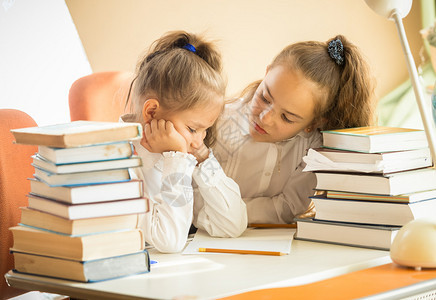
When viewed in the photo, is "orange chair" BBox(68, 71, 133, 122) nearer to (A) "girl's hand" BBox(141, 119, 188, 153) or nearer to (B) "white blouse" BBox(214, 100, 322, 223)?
(B) "white blouse" BBox(214, 100, 322, 223)

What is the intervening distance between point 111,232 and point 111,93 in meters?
0.97

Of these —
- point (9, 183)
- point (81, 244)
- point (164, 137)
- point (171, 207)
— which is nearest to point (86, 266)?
point (81, 244)

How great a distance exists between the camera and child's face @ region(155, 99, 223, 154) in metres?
1.51

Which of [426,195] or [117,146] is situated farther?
[426,195]

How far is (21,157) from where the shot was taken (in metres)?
1.64

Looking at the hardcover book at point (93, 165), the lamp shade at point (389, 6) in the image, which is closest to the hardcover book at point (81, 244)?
the hardcover book at point (93, 165)

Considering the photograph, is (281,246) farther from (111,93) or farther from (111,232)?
(111,93)

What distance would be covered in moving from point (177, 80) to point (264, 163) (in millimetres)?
439

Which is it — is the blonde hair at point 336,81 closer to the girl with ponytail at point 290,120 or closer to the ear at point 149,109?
the girl with ponytail at point 290,120

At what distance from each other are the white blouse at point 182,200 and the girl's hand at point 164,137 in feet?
0.07

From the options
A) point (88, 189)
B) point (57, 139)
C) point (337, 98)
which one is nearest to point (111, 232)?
point (88, 189)

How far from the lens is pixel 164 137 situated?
58.4 inches

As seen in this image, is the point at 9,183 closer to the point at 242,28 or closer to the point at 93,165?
the point at 93,165

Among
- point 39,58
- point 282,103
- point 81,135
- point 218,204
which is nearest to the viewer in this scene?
point 81,135
